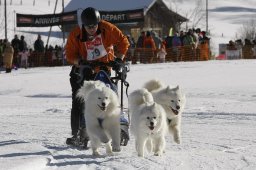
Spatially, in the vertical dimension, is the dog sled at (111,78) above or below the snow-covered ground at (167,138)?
above

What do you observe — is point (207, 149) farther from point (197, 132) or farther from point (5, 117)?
point (5, 117)

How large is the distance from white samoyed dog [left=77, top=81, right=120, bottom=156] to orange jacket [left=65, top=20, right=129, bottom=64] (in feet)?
2.50

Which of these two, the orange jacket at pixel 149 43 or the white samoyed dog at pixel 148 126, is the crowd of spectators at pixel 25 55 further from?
the white samoyed dog at pixel 148 126

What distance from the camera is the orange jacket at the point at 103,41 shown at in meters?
7.34

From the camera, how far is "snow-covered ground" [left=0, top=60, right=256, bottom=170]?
6.11 metres

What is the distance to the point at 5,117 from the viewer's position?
11344mm

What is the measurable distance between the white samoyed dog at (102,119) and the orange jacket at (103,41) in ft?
2.50

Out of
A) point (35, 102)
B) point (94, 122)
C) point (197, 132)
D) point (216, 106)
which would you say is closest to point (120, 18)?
point (35, 102)

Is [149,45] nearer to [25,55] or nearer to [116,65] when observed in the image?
[25,55]

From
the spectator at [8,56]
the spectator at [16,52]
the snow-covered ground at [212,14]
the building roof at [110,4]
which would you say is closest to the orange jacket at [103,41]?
the spectator at [8,56]

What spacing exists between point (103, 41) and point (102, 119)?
1092mm

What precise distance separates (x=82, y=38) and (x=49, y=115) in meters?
4.45

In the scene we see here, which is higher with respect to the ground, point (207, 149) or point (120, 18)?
point (120, 18)

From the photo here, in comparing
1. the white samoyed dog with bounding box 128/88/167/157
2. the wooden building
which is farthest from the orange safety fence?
the wooden building
